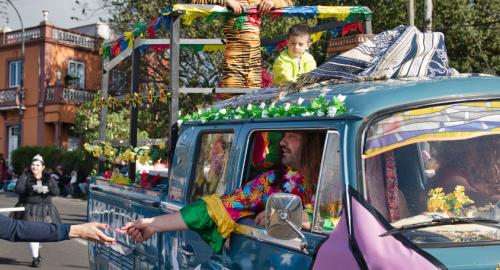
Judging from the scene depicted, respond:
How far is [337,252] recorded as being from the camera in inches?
102

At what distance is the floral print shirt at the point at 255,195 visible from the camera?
11.0 ft

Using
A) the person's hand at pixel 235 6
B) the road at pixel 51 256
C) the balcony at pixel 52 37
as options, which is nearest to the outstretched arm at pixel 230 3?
the person's hand at pixel 235 6

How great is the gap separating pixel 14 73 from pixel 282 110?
125 ft

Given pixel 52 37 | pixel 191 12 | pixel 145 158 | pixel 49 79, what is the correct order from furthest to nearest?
pixel 49 79, pixel 52 37, pixel 145 158, pixel 191 12

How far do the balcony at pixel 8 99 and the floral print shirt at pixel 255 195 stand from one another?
36328 millimetres

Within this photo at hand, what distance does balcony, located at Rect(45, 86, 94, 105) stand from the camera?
35.9 metres

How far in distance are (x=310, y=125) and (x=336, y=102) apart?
0.19 meters

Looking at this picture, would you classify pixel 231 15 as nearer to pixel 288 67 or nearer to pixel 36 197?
pixel 288 67

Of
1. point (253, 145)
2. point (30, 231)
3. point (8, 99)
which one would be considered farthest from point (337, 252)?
point (8, 99)

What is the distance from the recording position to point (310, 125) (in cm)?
300

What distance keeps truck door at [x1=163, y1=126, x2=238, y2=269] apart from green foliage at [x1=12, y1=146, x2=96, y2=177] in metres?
21.8

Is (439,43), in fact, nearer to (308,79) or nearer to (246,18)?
(308,79)

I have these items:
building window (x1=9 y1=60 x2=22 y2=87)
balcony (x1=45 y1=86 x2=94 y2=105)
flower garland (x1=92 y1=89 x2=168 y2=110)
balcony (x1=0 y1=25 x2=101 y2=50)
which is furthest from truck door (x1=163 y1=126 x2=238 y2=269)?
building window (x1=9 y1=60 x2=22 y2=87)

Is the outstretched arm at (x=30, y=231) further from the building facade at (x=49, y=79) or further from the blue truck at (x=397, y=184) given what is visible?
the building facade at (x=49, y=79)
